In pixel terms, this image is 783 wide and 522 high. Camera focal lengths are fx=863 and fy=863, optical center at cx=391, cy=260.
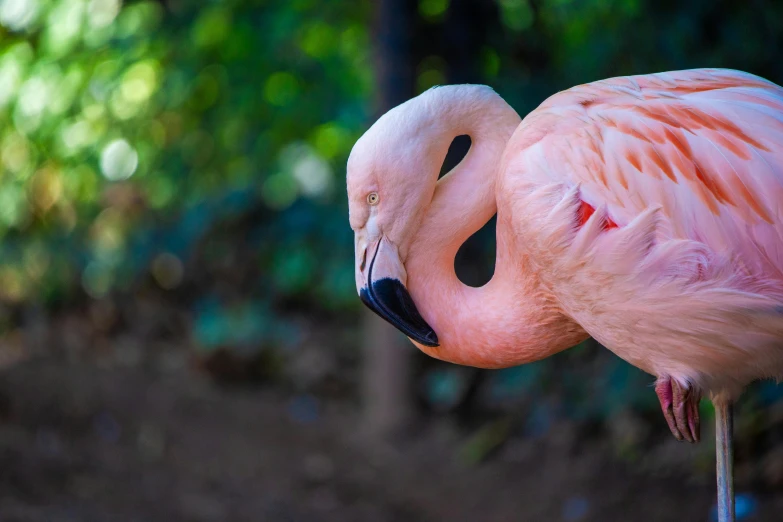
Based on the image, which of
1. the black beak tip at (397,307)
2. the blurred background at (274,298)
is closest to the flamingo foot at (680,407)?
the black beak tip at (397,307)

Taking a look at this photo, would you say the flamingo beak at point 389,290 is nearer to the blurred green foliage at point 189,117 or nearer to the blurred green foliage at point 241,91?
the blurred green foliage at point 241,91

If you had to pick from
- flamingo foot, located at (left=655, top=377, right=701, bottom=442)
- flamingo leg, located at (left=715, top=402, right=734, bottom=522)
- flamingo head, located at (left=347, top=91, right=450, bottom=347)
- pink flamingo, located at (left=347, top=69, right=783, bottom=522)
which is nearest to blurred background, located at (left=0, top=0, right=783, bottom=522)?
flamingo leg, located at (left=715, top=402, right=734, bottom=522)

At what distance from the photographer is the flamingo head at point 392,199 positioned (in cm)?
211

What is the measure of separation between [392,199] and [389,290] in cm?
23

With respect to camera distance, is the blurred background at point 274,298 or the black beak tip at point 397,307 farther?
the blurred background at point 274,298

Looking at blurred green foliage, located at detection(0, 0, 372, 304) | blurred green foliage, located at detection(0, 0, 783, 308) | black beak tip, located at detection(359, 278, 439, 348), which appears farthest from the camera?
blurred green foliage, located at detection(0, 0, 372, 304)

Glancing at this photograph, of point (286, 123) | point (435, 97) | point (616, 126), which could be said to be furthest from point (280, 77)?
point (616, 126)

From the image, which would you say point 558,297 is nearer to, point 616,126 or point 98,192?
point 616,126

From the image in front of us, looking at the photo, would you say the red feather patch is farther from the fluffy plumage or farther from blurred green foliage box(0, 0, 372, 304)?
blurred green foliage box(0, 0, 372, 304)

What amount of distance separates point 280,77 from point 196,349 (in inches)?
71.4

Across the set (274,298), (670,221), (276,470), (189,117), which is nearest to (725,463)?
(670,221)

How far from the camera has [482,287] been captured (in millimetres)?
2184

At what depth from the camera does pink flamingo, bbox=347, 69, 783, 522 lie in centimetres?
189

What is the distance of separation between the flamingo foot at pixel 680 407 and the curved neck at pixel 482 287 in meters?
0.28
